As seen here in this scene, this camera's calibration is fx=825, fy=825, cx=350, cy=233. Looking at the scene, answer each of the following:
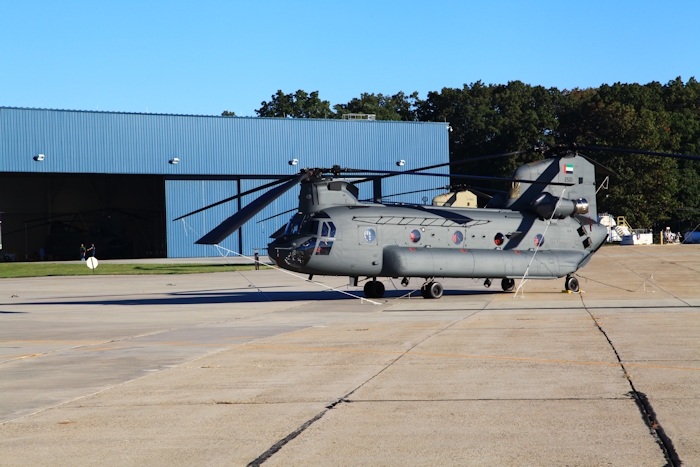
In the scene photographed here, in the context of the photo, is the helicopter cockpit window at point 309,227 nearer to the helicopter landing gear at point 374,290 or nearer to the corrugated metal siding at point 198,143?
the helicopter landing gear at point 374,290

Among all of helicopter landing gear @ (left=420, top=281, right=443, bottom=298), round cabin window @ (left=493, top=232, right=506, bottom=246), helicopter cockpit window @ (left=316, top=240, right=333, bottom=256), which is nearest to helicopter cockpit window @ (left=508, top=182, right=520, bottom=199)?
round cabin window @ (left=493, top=232, right=506, bottom=246)

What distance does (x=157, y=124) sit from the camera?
62.9 m

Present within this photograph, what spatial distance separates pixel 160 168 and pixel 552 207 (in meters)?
41.5

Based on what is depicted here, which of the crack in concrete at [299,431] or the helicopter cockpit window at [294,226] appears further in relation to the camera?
the helicopter cockpit window at [294,226]

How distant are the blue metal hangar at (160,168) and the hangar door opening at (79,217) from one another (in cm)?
9

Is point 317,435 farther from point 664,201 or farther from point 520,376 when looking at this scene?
point 664,201

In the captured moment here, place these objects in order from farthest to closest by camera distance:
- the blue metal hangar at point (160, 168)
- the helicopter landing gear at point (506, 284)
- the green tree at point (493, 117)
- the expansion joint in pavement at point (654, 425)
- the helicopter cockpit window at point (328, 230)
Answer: the green tree at point (493, 117), the blue metal hangar at point (160, 168), the helicopter landing gear at point (506, 284), the helicopter cockpit window at point (328, 230), the expansion joint in pavement at point (654, 425)

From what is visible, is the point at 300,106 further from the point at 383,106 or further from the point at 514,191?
the point at 514,191

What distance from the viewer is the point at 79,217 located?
7650cm

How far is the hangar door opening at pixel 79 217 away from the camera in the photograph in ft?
241

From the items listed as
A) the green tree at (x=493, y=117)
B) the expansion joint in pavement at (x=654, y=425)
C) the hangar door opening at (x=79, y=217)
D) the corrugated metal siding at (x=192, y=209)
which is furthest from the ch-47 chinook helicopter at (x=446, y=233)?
the green tree at (x=493, y=117)

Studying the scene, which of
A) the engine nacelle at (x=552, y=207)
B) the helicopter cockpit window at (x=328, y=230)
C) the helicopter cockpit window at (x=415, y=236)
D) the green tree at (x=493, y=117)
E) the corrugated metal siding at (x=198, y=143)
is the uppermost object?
the green tree at (x=493, y=117)

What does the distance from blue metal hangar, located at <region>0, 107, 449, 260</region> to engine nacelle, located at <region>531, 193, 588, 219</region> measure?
37.9 metres

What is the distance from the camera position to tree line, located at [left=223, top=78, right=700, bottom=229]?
8662 centimetres
